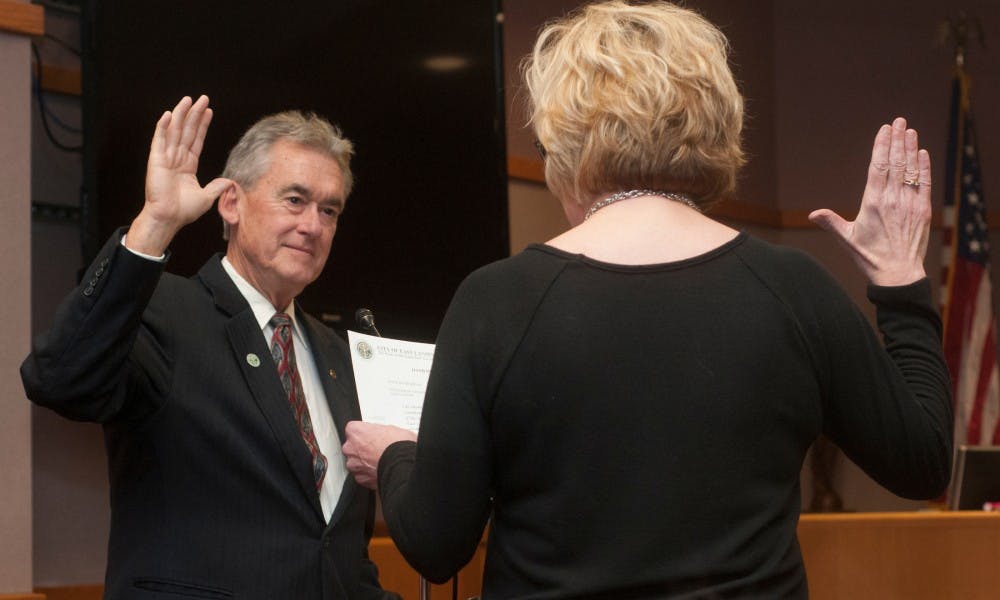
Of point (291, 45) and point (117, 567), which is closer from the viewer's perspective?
point (117, 567)

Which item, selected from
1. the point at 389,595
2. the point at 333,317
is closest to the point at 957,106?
the point at 333,317

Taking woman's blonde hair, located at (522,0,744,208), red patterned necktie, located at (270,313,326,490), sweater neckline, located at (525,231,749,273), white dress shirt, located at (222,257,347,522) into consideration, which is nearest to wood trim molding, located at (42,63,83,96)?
white dress shirt, located at (222,257,347,522)

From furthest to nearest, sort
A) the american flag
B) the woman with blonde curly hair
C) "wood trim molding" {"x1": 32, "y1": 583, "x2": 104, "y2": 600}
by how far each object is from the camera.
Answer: the american flag
"wood trim molding" {"x1": 32, "y1": 583, "x2": 104, "y2": 600}
the woman with blonde curly hair

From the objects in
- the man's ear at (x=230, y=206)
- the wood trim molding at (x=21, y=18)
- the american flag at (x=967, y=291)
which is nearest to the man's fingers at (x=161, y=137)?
the man's ear at (x=230, y=206)

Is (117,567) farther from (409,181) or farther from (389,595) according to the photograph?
(409,181)

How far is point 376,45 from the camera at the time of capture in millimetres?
4469

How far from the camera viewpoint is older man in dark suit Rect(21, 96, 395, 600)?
2.03m

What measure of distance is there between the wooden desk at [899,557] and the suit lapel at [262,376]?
1.21 metres

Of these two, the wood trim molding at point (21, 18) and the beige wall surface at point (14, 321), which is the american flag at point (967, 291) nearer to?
the beige wall surface at point (14, 321)

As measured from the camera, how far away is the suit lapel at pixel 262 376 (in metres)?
2.30

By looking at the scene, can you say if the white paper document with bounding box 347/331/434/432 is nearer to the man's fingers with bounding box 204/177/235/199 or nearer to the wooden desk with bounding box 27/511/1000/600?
the man's fingers with bounding box 204/177/235/199

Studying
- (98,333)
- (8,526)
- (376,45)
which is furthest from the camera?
(376,45)

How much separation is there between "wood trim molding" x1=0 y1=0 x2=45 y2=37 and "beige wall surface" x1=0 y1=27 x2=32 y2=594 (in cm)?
4

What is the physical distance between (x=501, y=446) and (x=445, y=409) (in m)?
0.07
